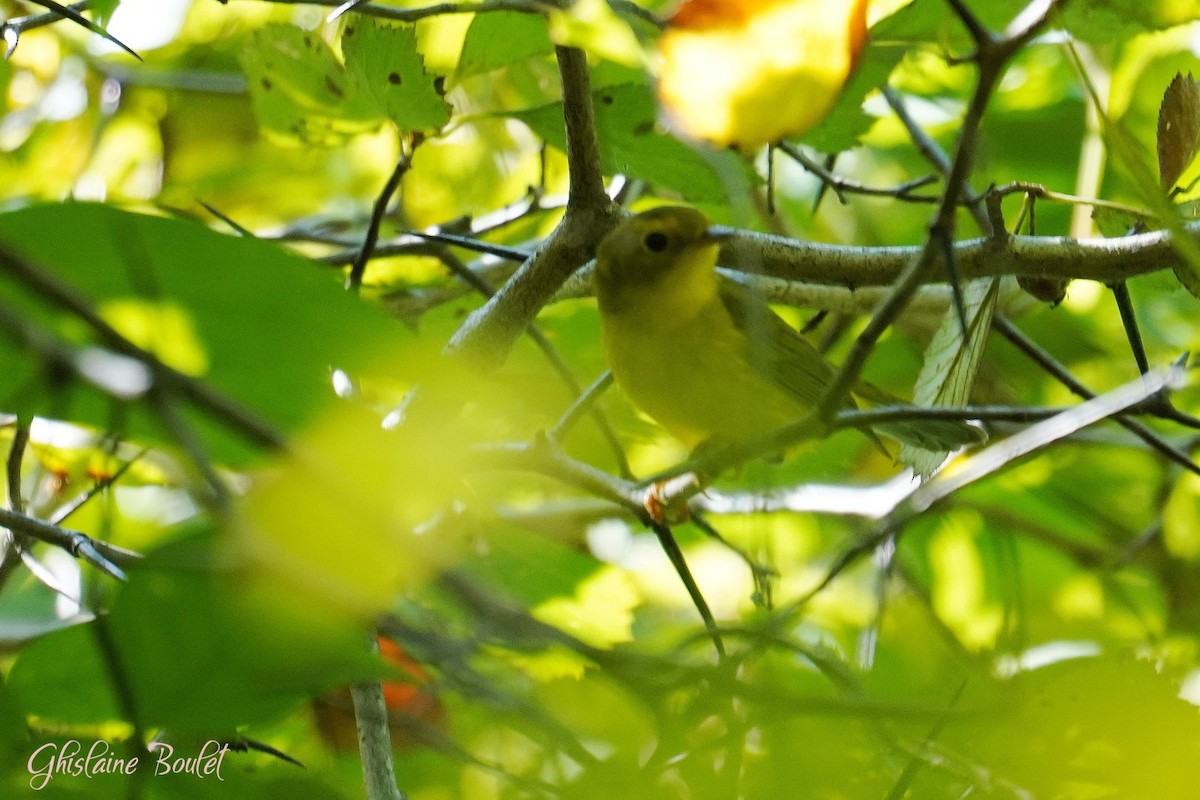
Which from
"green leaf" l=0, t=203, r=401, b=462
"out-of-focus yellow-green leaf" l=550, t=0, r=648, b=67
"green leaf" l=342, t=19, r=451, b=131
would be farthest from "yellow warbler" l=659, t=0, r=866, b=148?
"green leaf" l=342, t=19, r=451, b=131

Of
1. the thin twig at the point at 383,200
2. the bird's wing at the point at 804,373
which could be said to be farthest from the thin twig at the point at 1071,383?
the thin twig at the point at 383,200

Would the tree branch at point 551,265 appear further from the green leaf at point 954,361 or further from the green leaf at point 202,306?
the green leaf at point 202,306

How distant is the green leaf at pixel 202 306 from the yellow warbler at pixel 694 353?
1737mm

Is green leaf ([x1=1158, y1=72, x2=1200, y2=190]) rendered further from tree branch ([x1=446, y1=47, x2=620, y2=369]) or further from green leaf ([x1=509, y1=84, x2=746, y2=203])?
tree branch ([x1=446, y1=47, x2=620, y2=369])

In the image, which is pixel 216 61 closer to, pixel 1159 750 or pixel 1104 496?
pixel 1104 496

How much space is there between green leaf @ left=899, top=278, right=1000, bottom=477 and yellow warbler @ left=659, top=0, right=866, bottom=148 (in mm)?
579

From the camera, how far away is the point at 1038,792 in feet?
2.49

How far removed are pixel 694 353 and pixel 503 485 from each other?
0.91 meters

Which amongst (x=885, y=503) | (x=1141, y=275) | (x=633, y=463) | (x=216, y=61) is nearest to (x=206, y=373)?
(x=1141, y=275)

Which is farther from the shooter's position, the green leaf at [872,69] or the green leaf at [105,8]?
the green leaf at [872,69]

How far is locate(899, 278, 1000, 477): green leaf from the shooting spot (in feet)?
5.04

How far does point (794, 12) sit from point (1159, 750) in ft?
2.17

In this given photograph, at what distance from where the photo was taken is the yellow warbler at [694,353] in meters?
2.66

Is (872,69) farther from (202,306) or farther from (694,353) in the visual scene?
(202,306)
